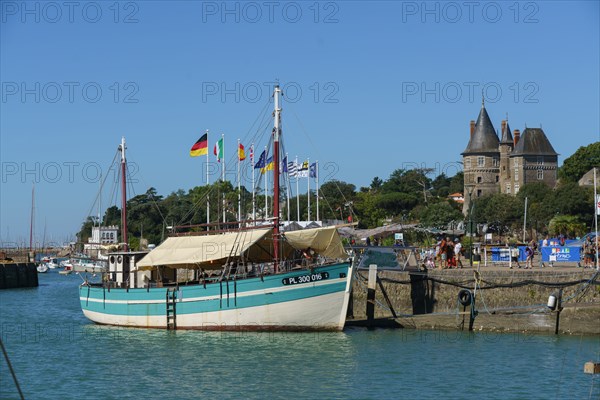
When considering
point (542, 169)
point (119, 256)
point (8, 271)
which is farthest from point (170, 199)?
point (119, 256)

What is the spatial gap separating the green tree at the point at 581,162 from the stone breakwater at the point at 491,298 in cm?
10467

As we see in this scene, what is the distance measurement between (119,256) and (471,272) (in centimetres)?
1668

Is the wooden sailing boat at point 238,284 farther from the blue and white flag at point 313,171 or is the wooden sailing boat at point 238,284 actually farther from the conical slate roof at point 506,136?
the conical slate roof at point 506,136

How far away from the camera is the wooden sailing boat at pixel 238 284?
3656 cm

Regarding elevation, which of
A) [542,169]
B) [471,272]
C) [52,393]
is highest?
[542,169]

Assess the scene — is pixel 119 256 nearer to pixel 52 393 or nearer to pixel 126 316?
pixel 126 316

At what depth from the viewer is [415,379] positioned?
2772 cm

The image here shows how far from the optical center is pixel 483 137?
6373 inches

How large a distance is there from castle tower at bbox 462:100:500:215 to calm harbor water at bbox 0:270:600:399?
127 metres

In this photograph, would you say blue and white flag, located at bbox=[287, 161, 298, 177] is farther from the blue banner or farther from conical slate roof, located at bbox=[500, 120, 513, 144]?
conical slate roof, located at bbox=[500, 120, 513, 144]

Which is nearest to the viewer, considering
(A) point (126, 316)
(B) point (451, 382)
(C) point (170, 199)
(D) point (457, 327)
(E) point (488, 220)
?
(B) point (451, 382)

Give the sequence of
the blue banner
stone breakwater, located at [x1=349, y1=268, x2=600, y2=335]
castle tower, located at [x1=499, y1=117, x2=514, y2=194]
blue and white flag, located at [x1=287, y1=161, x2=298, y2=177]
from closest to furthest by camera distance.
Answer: stone breakwater, located at [x1=349, y1=268, x2=600, y2=335]
the blue banner
blue and white flag, located at [x1=287, y1=161, x2=298, y2=177]
castle tower, located at [x1=499, y1=117, x2=514, y2=194]

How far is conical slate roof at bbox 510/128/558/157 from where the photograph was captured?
154 m

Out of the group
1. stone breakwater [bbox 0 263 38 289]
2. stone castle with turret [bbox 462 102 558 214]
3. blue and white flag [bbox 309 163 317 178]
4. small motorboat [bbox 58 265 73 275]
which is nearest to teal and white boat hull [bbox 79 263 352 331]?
blue and white flag [bbox 309 163 317 178]
